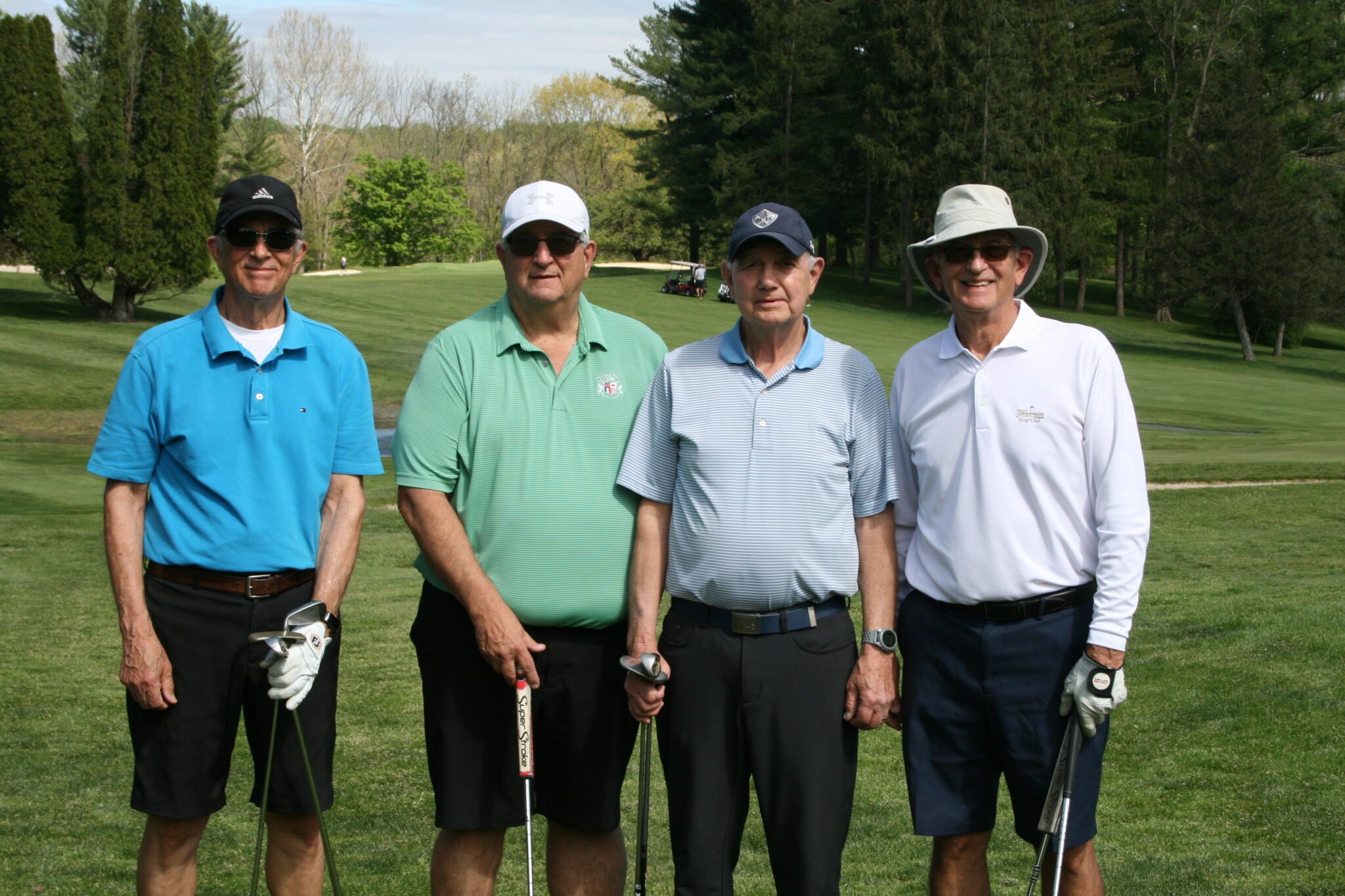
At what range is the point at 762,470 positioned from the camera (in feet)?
10.8

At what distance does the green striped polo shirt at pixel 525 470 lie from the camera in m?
3.45

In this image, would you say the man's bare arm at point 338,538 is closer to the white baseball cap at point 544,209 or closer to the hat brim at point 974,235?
the white baseball cap at point 544,209

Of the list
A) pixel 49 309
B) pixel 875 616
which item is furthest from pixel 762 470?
pixel 49 309

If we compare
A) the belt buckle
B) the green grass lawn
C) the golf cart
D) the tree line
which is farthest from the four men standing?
the golf cart

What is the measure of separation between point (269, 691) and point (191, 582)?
383 millimetres

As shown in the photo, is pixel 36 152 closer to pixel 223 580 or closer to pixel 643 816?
pixel 223 580

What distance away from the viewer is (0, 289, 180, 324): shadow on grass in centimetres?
3419

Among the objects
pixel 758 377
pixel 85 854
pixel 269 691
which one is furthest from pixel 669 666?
pixel 85 854

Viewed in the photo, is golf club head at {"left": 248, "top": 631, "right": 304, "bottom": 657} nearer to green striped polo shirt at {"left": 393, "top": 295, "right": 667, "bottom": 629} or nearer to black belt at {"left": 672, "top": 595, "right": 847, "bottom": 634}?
green striped polo shirt at {"left": 393, "top": 295, "right": 667, "bottom": 629}

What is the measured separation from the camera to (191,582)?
11.4 feet

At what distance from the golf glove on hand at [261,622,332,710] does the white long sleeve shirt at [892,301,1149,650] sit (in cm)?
164

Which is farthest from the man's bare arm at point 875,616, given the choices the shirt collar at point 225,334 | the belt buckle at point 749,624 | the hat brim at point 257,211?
the hat brim at point 257,211

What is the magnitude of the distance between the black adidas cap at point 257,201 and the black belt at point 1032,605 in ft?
6.84

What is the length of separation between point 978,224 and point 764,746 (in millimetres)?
1488
